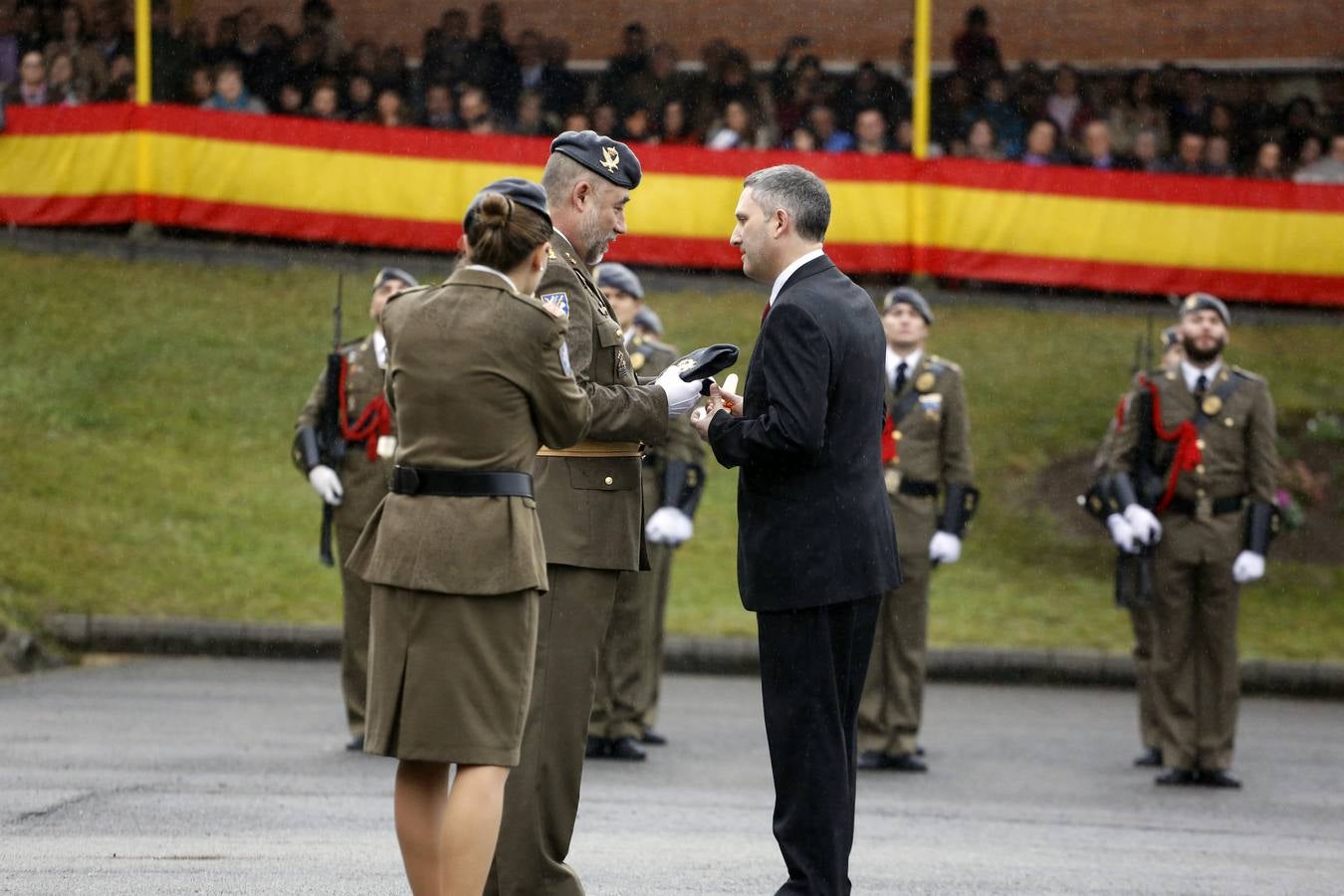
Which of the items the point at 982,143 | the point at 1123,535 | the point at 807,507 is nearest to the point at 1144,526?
the point at 1123,535

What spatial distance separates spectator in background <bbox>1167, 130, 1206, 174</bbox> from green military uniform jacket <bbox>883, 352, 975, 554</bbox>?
912 cm

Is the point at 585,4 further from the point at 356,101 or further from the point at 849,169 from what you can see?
the point at 849,169

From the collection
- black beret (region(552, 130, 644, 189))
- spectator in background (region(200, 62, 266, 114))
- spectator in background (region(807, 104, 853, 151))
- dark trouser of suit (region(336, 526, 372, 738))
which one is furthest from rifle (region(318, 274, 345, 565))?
spectator in background (region(807, 104, 853, 151))

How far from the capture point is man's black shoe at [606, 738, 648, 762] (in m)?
9.80

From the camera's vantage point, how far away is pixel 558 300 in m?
5.61

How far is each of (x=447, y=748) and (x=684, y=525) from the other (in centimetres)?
508

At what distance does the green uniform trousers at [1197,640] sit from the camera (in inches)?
381

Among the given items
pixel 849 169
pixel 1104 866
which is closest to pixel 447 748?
pixel 1104 866

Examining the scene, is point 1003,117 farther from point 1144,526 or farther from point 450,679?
point 450,679

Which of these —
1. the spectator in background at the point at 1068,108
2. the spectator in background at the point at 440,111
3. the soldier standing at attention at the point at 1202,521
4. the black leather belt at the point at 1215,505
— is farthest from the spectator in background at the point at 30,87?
the black leather belt at the point at 1215,505

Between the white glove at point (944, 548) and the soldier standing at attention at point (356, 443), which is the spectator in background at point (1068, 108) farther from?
the soldier standing at attention at point (356, 443)

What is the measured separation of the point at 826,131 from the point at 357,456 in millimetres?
9735

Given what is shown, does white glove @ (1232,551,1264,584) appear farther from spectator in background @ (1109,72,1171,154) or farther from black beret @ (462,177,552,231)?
spectator in background @ (1109,72,1171,154)

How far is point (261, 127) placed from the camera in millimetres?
18422
